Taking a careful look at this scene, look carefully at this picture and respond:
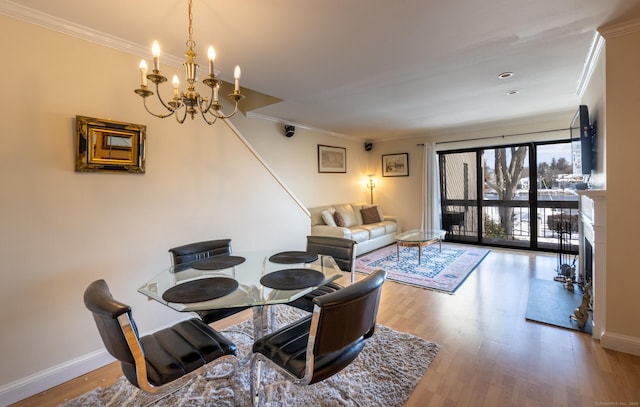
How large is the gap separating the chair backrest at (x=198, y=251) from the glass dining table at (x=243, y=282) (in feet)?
0.37

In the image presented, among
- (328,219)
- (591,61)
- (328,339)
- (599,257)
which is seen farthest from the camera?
(328,219)

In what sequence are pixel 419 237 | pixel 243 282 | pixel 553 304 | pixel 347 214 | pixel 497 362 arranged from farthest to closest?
pixel 347 214 < pixel 419 237 < pixel 553 304 < pixel 497 362 < pixel 243 282

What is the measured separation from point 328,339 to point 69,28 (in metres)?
2.57

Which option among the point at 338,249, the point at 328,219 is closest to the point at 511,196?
the point at 328,219

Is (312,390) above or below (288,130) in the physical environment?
below

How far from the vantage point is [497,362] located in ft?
6.64

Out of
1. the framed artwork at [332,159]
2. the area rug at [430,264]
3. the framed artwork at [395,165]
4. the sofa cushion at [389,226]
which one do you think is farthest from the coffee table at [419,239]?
the framed artwork at [332,159]

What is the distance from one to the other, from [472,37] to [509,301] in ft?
8.51

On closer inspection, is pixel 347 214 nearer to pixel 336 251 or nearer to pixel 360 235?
pixel 360 235

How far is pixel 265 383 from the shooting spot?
1.85 meters

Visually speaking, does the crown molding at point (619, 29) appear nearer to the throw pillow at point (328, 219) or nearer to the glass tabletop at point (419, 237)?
the glass tabletop at point (419, 237)

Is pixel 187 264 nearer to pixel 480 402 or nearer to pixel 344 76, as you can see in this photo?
pixel 480 402

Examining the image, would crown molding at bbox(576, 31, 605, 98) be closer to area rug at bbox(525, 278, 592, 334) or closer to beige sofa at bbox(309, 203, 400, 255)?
area rug at bbox(525, 278, 592, 334)

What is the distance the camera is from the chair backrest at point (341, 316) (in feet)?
3.85
